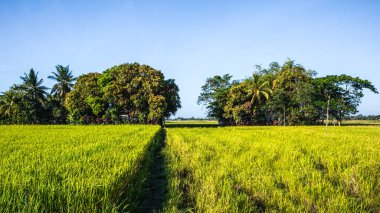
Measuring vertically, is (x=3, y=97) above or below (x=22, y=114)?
above

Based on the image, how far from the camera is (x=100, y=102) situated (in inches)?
1164

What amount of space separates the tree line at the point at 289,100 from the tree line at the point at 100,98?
7738 millimetres

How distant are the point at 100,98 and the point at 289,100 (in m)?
25.9

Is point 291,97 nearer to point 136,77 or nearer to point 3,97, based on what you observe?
point 136,77

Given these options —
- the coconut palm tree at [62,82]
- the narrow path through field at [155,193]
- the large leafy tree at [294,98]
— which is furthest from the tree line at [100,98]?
the narrow path through field at [155,193]

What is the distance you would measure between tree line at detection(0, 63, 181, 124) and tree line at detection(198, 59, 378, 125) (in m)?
7.74

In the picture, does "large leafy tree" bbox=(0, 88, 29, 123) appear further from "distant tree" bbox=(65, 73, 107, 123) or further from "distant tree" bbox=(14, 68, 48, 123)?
Answer: "distant tree" bbox=(65, 73, 107, 123)

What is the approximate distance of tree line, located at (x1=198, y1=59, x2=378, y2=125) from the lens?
3241 centimetres

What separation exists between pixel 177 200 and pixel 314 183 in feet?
6.98

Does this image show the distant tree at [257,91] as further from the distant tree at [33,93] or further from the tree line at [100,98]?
the distant tree at [33,93]

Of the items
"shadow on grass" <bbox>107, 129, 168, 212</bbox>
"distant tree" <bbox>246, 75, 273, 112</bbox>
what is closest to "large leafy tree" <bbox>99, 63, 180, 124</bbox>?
"distant tree" <bbox>246, 75, 273, 112</bbox>

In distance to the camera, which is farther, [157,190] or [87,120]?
[87,120]

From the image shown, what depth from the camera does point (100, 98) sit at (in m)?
29.6

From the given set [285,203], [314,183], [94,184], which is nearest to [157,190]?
[94,184]
